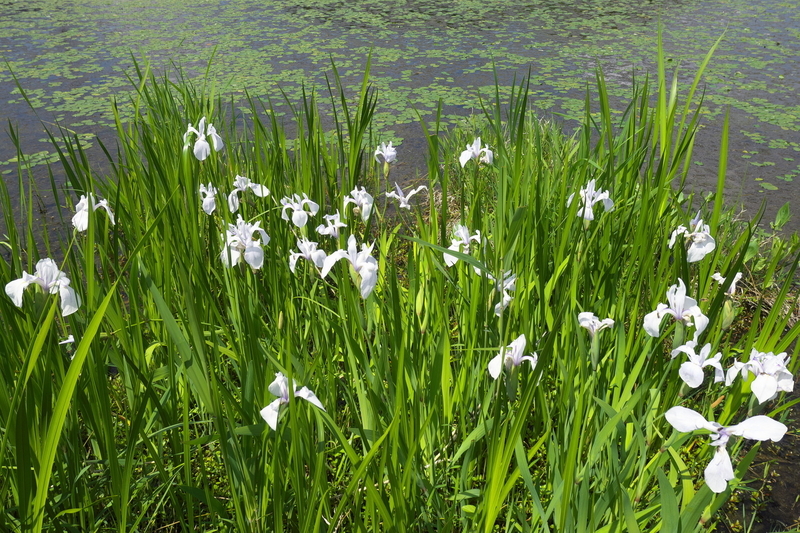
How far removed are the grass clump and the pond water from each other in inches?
66.5

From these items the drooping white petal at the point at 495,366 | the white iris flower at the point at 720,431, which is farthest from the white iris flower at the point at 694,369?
the drooping white petal at the point at 495,366

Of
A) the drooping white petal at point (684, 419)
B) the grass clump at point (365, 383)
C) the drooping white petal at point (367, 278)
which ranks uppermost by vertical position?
the drooping white petal at point (367, 278)

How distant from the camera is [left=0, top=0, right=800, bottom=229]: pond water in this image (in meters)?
3.32

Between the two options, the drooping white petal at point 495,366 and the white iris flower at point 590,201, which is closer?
the drooping white petal at point 495,366

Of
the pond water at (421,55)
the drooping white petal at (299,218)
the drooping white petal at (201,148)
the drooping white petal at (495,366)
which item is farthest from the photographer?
the pond water at (421,55)

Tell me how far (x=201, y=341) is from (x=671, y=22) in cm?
624

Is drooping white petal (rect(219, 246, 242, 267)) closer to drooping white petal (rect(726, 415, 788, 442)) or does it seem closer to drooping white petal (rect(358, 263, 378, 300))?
drooping white petal (rect(358, 263, 378, 300))

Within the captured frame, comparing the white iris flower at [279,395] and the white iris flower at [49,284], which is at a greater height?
the white iris flower at [49,284]

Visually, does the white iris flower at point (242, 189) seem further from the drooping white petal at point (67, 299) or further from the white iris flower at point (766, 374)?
the white iris flower at point (766, 374)

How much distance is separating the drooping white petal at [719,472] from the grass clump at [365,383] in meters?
0.04

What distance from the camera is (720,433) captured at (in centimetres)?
62

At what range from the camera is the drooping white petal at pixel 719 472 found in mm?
598

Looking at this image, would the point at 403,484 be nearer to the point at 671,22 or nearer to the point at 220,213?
the point at 220,213

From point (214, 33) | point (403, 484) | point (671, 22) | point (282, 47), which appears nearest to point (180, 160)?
point (403, 484)
